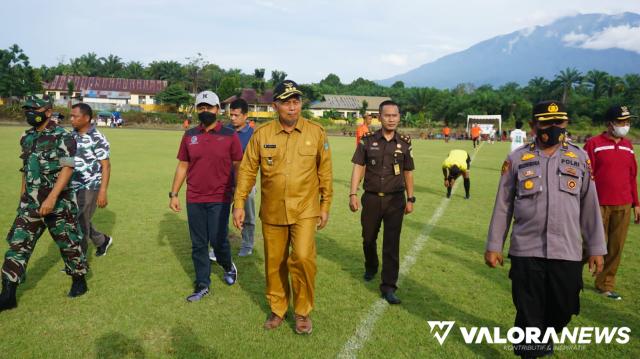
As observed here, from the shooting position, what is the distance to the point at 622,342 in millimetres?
3928

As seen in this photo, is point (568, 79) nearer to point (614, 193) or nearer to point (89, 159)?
point (614, 193)

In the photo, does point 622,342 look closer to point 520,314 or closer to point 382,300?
point 520,314

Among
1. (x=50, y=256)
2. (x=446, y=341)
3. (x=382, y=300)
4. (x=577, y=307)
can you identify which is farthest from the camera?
(x=50, y=256)

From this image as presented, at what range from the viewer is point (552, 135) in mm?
3180

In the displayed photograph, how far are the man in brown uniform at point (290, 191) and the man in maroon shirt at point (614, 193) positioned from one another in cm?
327

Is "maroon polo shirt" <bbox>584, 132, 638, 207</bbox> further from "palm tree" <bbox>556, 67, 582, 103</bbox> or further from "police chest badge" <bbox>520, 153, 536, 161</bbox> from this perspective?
"palm tree" <bbox>556, 67, 582, 103</bbox>

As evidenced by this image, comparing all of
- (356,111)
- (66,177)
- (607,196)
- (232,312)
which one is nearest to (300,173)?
(232,312)

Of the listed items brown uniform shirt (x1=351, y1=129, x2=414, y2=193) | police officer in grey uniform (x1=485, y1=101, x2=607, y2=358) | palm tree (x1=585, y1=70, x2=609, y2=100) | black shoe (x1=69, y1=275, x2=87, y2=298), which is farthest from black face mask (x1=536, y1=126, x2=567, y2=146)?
palm tree (x1=585, y1=70, x2=609, y2=100)

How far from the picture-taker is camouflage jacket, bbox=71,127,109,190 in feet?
18.1

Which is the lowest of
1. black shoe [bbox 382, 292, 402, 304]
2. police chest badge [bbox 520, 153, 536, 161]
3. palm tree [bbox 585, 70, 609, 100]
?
black shoe [bbox 382, 292, 402, 304]

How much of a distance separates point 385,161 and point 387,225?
71 centimetres

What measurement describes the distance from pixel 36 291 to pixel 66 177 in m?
1.46

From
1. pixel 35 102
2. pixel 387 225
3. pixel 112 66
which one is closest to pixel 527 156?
pixel 387 225

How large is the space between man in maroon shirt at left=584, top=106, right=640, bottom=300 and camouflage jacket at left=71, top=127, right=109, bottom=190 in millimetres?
5973
